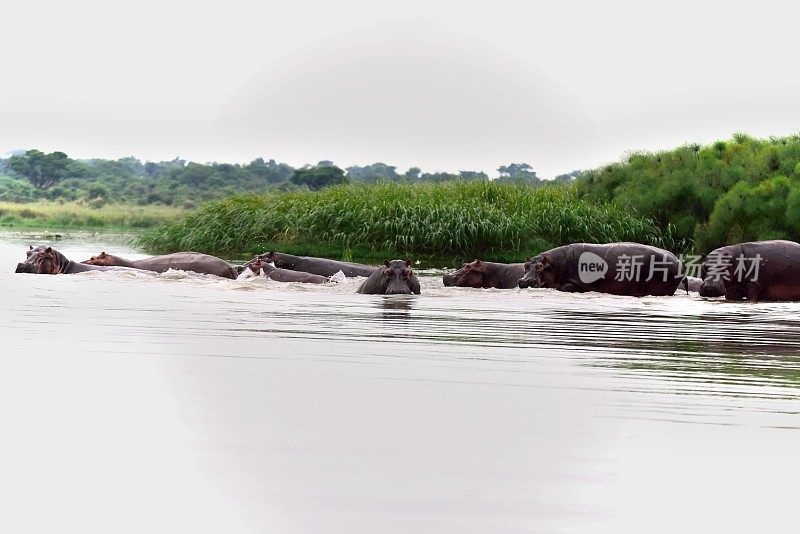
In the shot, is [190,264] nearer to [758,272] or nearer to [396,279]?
[396,279]

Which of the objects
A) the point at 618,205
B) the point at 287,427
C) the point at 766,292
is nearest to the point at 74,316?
the point at 287,427

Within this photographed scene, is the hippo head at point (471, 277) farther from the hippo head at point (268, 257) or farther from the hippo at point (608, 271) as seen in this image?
the hippo head at point (268, 257)

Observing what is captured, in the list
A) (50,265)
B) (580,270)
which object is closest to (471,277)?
(580,270)

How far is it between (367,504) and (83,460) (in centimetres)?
132

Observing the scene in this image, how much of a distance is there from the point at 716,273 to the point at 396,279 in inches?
164

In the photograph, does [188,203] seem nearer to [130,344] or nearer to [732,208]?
[732,208]

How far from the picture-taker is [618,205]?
1094 inches

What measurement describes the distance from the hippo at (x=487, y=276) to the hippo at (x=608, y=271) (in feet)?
2.24

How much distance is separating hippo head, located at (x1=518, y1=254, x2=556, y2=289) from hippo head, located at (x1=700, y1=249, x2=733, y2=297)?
2165 millimetres

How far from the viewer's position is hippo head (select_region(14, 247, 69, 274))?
1870 centimetres

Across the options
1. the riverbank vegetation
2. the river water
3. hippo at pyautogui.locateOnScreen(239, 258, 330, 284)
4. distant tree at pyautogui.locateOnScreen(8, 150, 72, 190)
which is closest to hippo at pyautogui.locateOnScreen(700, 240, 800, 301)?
the river water

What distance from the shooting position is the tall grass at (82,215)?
A: 5184cm

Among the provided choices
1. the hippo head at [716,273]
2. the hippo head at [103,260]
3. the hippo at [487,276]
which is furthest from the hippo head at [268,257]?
the hippo head at [716,273]

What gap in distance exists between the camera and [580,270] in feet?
53.4
